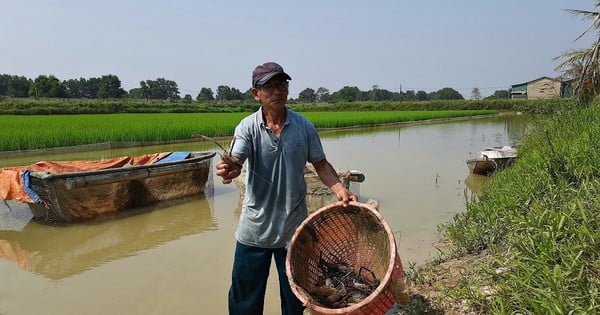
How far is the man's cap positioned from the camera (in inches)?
72.3

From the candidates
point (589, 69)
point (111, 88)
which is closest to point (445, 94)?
point (111, 88)

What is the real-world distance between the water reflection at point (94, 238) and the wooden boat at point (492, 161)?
4.83m

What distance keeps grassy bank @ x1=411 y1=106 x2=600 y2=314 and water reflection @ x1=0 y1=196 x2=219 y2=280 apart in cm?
294

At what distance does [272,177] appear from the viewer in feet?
6.48

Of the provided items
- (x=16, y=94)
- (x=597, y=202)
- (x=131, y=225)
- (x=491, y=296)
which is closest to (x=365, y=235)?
(x=491, y=296)

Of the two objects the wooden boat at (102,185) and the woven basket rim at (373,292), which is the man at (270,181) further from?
the wooden boat at (102,185)

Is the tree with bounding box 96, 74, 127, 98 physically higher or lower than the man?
higher

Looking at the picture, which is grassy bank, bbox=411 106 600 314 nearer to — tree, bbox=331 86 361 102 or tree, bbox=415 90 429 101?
tree, bbox=331 86 361 102

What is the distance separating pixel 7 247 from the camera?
4363mm

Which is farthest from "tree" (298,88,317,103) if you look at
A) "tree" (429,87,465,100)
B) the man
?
the man

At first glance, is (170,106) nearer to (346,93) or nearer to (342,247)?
(342,247)

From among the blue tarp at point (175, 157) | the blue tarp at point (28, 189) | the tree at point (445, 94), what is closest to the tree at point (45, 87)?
the blue tarp at point (175, 157)

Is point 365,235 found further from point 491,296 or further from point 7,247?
point 7,247

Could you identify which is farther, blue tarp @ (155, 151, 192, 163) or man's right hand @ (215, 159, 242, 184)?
blue tarp @ (155, 151, 192, 163)
